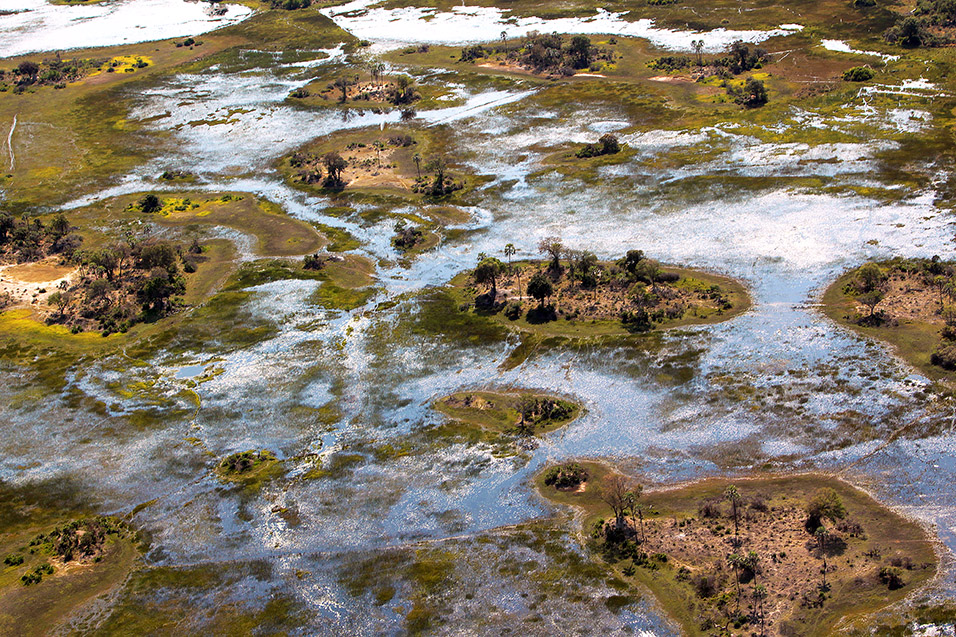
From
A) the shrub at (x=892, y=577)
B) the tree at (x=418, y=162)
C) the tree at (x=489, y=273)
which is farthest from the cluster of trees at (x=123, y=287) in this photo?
the shrub at (x=892, y=577)

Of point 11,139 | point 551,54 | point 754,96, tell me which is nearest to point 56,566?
point 754,96

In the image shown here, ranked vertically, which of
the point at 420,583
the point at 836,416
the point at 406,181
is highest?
the point at 406,181

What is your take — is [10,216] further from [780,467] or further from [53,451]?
[780,467]

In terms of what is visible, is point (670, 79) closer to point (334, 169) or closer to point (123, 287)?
point (334, 169)

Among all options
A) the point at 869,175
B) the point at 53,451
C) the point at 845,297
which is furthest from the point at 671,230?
the point at 53,451

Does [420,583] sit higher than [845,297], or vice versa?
[845,297]

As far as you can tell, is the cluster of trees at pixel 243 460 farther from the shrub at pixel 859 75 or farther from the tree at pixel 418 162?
the shrub at pixel 859 75
